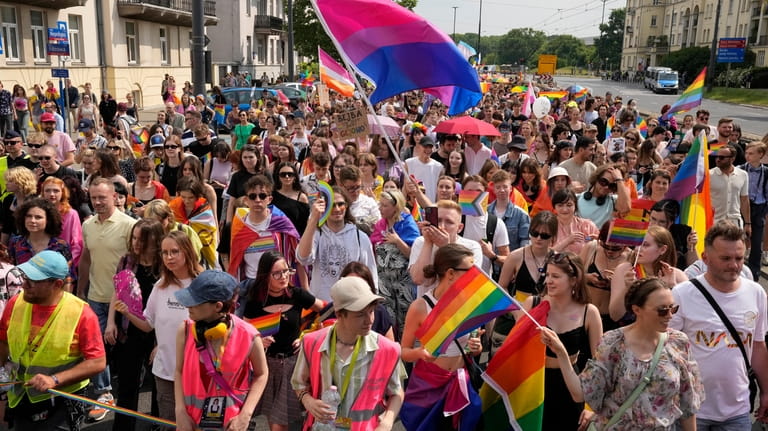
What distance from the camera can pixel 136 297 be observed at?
4605mm

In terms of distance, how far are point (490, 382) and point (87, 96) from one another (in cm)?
1846

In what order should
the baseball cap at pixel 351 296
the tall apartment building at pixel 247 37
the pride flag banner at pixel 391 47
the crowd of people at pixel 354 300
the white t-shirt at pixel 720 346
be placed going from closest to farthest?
the baseball cap at pixel 351 296 < the crowd of people at pixel 354 300 < the white t-shirt at pixel 720 346 < the pride flag banner at pixel 391 47 < the tall apartment building at pixel 247 37

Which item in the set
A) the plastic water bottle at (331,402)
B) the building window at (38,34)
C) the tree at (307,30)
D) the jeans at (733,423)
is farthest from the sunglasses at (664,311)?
the tree at (307,30)

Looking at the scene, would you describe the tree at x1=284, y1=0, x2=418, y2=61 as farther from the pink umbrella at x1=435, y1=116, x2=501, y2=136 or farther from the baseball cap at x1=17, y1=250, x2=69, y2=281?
the baseball cap at x1=17, y1=250, x2=69, y2=281

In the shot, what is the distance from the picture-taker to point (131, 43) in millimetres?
32250

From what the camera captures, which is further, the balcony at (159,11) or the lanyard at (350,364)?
the balcony at (159,11)

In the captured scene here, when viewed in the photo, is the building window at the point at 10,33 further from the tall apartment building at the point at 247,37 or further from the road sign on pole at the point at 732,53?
the road sign on pole at the point at 732,53

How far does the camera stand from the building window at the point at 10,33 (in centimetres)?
2309

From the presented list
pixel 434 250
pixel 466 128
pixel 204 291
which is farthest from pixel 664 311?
pixel 466 128

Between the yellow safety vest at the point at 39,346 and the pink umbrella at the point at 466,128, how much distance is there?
579 centimetres

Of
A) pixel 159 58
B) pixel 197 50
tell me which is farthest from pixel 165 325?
pixel 159 58

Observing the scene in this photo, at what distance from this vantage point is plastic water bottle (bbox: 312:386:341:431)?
3.19 m

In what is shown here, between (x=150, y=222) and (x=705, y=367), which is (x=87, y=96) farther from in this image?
(x=705, y=367)

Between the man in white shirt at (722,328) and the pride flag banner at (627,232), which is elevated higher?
the pride flag banner at (627,232)
